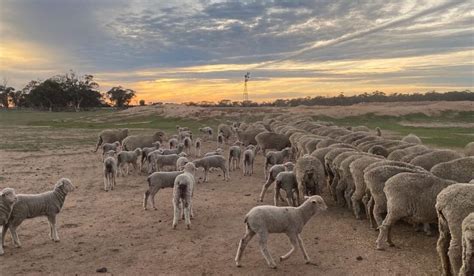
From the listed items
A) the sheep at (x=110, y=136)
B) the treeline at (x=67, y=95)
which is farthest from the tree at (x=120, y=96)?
the sheep at (x=110, y=136)

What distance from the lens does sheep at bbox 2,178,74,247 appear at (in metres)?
9.50

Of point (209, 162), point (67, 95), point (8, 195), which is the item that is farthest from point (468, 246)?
point (67, 95)

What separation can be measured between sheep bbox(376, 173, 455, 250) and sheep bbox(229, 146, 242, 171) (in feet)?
37.8

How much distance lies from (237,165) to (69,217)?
1066cm

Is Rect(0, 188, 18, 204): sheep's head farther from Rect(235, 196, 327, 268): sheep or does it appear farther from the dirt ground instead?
Rect(235, 196, 327, 268): sheep

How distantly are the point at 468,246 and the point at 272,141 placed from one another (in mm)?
17611

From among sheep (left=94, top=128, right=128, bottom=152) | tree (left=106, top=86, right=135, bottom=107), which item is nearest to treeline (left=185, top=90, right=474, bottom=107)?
tree (left=106, top=86, right=135, bottom=107)

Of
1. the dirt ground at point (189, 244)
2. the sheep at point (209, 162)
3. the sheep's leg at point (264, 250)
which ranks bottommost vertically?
the dirt ground at point (189, 244)

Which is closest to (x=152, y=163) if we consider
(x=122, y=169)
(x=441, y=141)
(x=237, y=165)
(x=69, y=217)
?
(x=122, y=169)

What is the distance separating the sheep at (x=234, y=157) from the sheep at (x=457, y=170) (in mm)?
10623

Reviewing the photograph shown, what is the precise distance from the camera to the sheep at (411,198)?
9031 mm

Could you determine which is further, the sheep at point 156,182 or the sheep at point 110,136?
the sheep at point 110,136

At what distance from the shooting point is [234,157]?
68.1ft

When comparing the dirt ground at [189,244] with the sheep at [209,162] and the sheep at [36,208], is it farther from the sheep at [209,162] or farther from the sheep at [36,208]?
the sheep at [209,162]
